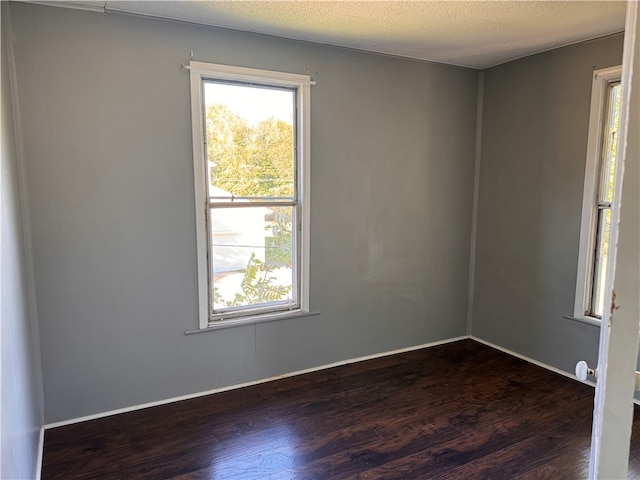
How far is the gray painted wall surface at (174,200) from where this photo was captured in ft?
8.04

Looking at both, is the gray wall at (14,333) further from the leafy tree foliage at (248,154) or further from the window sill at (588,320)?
the window sill at (588,320)

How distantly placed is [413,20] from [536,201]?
69.6 inches

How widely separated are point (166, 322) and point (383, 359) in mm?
1807

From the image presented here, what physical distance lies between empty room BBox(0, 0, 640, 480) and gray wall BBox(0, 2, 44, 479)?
0.03 m

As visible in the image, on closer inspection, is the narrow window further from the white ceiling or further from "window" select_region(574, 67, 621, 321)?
the white ceiling

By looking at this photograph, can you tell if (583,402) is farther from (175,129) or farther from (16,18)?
(16,18)

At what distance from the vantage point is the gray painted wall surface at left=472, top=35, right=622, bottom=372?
3143 mm

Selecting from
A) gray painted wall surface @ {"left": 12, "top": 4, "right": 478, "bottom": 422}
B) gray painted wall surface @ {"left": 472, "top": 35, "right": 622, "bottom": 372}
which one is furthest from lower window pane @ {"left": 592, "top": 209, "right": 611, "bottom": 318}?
gray painted wall surface @ {"left": 12, "top": 4, "right": 478, "bottom": 422}

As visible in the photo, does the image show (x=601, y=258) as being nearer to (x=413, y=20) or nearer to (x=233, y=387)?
(x=413, y=20)

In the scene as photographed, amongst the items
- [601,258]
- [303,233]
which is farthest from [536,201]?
[303,233]

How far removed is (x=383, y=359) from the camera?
3609 millimetres

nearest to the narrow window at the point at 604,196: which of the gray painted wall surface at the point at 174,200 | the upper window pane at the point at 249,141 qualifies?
the gray painted wall surface at the point at 174,200

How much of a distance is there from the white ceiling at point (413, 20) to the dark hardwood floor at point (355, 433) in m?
2.47

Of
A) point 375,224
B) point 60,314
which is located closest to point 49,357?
point 60,314
